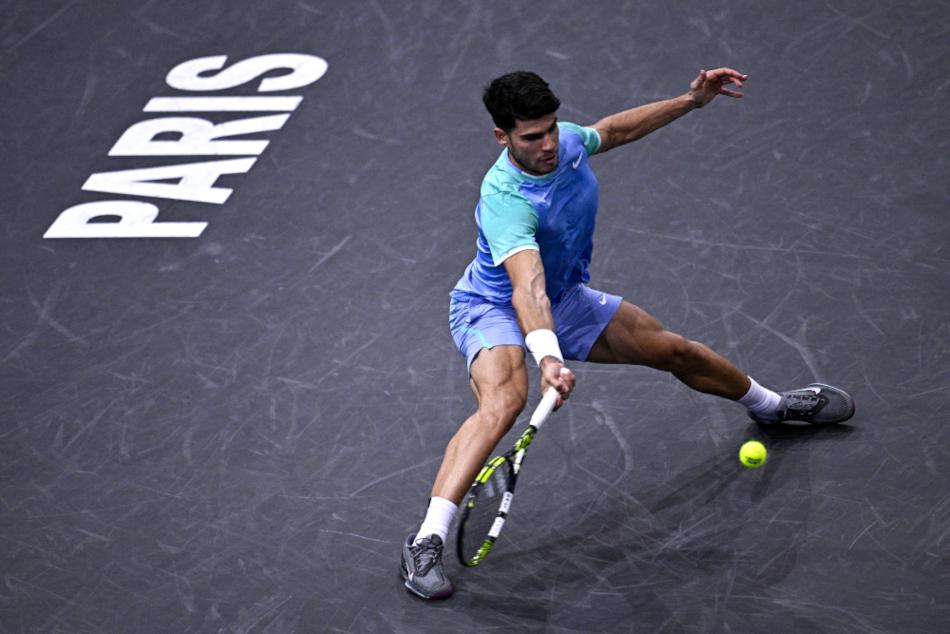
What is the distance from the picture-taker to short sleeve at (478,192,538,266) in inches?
189

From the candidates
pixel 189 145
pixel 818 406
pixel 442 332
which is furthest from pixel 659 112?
pixel 189 145

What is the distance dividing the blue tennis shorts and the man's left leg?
0.15ft

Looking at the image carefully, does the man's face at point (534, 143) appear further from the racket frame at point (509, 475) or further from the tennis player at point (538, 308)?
the racket frame at point (509, 475)

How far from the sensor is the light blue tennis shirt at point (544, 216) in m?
4.84

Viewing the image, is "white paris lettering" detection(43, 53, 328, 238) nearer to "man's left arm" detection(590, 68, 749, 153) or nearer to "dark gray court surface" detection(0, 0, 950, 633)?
"dark gray court surface" detection(0, 0, 950, 633)

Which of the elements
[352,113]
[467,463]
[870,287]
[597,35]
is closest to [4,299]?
[352,113]

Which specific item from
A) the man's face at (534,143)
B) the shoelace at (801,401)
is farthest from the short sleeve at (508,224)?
the shoelace at (801,401)

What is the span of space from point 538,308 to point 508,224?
13.5 inches

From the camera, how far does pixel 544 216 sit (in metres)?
4.91

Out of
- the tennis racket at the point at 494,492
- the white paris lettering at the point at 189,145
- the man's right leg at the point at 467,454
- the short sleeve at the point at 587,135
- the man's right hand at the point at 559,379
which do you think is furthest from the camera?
the white paris lettering at the point at 189,145

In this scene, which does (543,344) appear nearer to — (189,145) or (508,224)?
(508,224)

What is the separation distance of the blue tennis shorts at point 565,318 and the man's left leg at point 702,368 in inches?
1.8

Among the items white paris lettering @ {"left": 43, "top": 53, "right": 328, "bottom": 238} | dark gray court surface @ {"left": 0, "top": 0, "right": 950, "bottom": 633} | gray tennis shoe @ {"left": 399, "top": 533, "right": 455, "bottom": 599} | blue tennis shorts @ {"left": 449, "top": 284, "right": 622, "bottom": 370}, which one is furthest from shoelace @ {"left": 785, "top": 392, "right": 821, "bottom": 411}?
white paris lettering @ {"left": 43, "top": 53, "right": 328, "bottom": 238}

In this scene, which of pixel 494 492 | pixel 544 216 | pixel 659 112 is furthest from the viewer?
pixel 659 112
